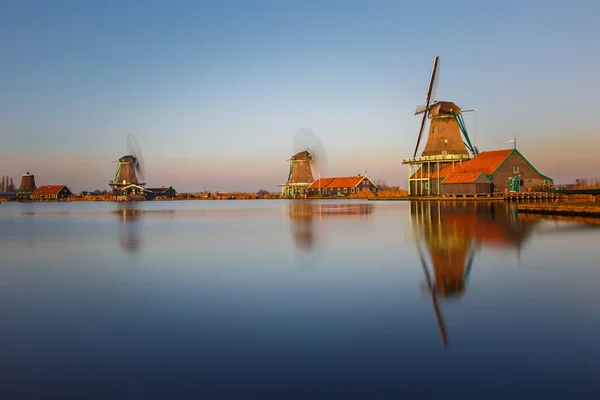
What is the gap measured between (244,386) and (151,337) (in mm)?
1941

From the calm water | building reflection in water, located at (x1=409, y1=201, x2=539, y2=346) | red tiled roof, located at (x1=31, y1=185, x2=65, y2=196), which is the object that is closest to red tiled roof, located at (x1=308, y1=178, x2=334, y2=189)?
red tiled roof, located at (x1=31, y1=185, x2=65, y2=196)

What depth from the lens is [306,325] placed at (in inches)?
240

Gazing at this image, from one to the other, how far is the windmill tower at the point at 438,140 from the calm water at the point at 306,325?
38278mm

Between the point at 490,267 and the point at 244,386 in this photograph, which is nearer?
the point at 244,386

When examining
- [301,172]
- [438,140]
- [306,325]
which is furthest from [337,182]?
[306,325]

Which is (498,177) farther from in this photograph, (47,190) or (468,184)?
(47,190)

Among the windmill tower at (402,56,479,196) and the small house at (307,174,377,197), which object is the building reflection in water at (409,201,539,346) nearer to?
the windmill tower at (402,56,479,196)

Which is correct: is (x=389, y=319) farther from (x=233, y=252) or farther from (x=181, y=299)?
(x=233, y=252)

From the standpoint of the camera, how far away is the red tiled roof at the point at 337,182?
75375 mm

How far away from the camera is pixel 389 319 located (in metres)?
6.31

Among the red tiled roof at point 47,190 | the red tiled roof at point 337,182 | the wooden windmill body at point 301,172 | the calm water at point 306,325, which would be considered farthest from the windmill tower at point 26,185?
the calm water at point 306,325

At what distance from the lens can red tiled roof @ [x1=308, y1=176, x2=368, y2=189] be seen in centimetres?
7538

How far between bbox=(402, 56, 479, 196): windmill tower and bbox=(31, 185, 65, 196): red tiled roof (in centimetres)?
6942

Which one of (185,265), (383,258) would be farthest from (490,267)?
(185,265)
